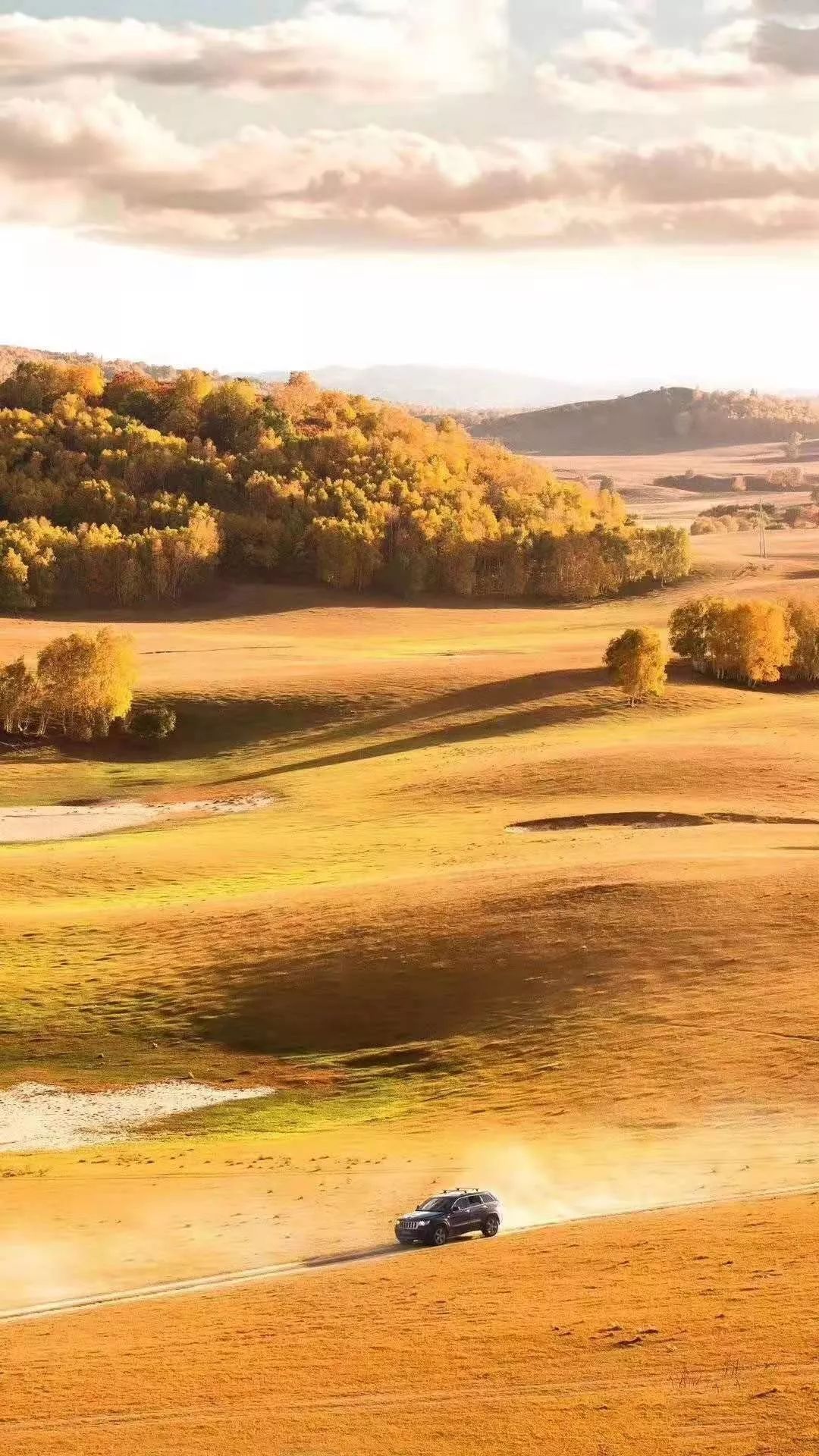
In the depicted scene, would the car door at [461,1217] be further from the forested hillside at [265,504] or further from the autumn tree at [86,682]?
the forested hillside at [265,504]

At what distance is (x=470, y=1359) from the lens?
2252 centimetres

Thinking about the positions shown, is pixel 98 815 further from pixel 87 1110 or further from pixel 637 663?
pixel 87 1110

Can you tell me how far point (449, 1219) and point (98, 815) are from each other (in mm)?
48454

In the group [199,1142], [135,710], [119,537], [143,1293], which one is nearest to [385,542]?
[119,537]

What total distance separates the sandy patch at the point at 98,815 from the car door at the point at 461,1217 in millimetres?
42162

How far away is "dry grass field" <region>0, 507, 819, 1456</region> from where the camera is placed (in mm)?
21828

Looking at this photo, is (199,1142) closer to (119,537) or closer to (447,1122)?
(447,1122)

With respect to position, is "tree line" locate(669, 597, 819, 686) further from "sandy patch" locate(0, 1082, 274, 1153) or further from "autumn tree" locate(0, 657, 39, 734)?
"sandy patch" locate(0, 1082, 274, 1153)

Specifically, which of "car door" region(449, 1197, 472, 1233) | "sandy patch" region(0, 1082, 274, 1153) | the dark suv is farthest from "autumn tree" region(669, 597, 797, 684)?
"car door" region(449, 1197, 472, 1233)

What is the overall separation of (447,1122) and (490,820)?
29264mm

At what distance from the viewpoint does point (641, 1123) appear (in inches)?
1339

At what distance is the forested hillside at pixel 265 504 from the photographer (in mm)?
147750

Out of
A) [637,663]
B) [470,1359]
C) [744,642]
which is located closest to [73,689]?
[637,663]

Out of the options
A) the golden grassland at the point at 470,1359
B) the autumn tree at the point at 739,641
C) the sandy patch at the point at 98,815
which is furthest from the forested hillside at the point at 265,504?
the golden grassland at the point at 470,1359
